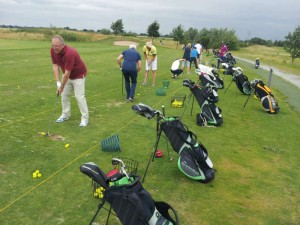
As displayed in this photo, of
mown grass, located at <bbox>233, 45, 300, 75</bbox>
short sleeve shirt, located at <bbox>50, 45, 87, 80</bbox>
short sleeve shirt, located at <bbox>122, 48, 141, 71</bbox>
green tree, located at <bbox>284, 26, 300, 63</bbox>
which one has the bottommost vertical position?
mown grass, located at <bbox>233, 45, 300, 75</bbox>

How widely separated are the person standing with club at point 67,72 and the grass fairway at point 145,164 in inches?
19.1

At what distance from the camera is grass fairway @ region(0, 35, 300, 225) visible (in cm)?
479

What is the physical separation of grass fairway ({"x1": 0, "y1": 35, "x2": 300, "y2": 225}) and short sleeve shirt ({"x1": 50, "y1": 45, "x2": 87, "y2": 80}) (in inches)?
55.3

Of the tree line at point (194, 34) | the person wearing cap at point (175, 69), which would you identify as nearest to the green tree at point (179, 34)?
the tree line at point (194, 34)

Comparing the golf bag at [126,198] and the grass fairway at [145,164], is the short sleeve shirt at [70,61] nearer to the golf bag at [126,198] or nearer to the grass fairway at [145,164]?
the grass fairway at [145,164]

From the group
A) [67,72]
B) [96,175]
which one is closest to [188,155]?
[96,175]

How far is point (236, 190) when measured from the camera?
5.63 metres

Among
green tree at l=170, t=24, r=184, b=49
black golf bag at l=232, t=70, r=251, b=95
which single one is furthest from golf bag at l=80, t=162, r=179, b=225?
green tree at l=170, t=24, r=184, b=49

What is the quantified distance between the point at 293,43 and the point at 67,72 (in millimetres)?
42027

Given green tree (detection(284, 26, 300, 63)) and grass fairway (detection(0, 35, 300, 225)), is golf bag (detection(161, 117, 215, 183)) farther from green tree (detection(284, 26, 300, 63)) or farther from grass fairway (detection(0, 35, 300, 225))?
green tree (detection(284, 26, 300, 63))

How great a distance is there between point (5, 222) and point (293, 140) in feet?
24.4

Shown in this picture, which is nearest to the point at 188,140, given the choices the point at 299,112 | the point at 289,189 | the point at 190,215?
the point at 190,215

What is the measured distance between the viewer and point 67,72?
753 centimetres

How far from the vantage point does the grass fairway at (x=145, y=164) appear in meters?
4.79
